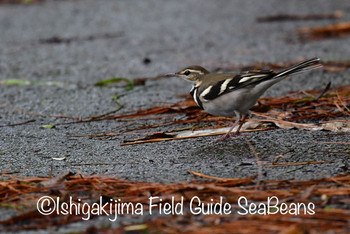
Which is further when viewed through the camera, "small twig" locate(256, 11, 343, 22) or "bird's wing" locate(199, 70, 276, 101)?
"small twig" locate(256, 11, 343, 22)

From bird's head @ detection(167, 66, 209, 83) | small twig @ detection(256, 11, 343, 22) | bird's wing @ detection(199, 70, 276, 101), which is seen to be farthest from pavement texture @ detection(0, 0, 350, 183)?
bird's head @ detection(167, 66, 209, 83)

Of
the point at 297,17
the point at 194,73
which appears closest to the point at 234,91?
the point at 194,73

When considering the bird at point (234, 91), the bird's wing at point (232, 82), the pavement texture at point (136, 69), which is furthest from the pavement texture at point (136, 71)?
the bird's wing at point (232, 82)

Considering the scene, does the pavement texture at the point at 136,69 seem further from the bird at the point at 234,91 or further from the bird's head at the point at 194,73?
the bird's head at the point at 194,73

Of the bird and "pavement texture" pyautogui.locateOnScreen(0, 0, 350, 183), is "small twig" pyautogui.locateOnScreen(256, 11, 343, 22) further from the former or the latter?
the bird

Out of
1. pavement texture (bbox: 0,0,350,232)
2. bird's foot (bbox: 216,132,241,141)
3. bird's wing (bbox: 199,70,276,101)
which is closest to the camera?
pavement texture (bbox: 0,0,350,232)

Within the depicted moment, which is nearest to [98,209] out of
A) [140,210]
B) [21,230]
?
[140,210]

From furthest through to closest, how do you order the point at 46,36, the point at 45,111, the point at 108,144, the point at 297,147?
the point at 46,36
the point at 45,111
the point at 108,144
the point at 297,147

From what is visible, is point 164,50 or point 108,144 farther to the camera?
point 164,50

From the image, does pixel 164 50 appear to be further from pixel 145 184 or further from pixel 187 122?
pixel 145 184
